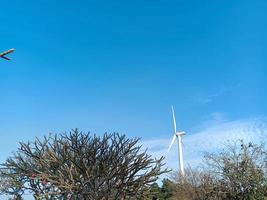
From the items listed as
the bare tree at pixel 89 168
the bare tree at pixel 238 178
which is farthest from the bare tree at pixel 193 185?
the bare tree at pixel 89 168

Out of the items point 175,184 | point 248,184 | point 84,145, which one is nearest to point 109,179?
point 84,145

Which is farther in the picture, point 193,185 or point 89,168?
point 193,185

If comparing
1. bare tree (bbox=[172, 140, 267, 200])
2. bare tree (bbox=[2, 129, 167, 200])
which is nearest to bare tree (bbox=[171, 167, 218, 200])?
bare tree (bbox=[172, 140, 267, 200])

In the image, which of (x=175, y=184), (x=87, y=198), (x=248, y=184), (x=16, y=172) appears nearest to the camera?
(x=87, y=198)

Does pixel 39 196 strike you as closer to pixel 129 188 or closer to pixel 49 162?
pixel 49 162

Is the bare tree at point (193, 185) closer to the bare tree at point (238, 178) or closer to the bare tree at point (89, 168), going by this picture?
the bare tree at point (238, 178)

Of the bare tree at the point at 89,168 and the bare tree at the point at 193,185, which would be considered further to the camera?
the bare tree at the point at 193,185

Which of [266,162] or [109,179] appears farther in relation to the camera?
[266,162]

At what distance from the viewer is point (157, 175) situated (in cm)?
1669

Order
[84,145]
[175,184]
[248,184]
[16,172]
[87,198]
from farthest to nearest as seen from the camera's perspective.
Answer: [175,184], [248,184], [16,172], [84,145], [87,198]

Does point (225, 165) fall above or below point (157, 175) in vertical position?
above

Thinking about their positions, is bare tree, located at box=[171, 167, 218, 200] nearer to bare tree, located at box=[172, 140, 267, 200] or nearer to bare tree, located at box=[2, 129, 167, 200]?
bare tree, located at box=[172, 140, 267, 200]

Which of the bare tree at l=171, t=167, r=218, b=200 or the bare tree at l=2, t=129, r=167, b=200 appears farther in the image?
the bare tree at l=171, t=167, r=218, b=200

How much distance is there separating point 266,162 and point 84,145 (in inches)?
567
